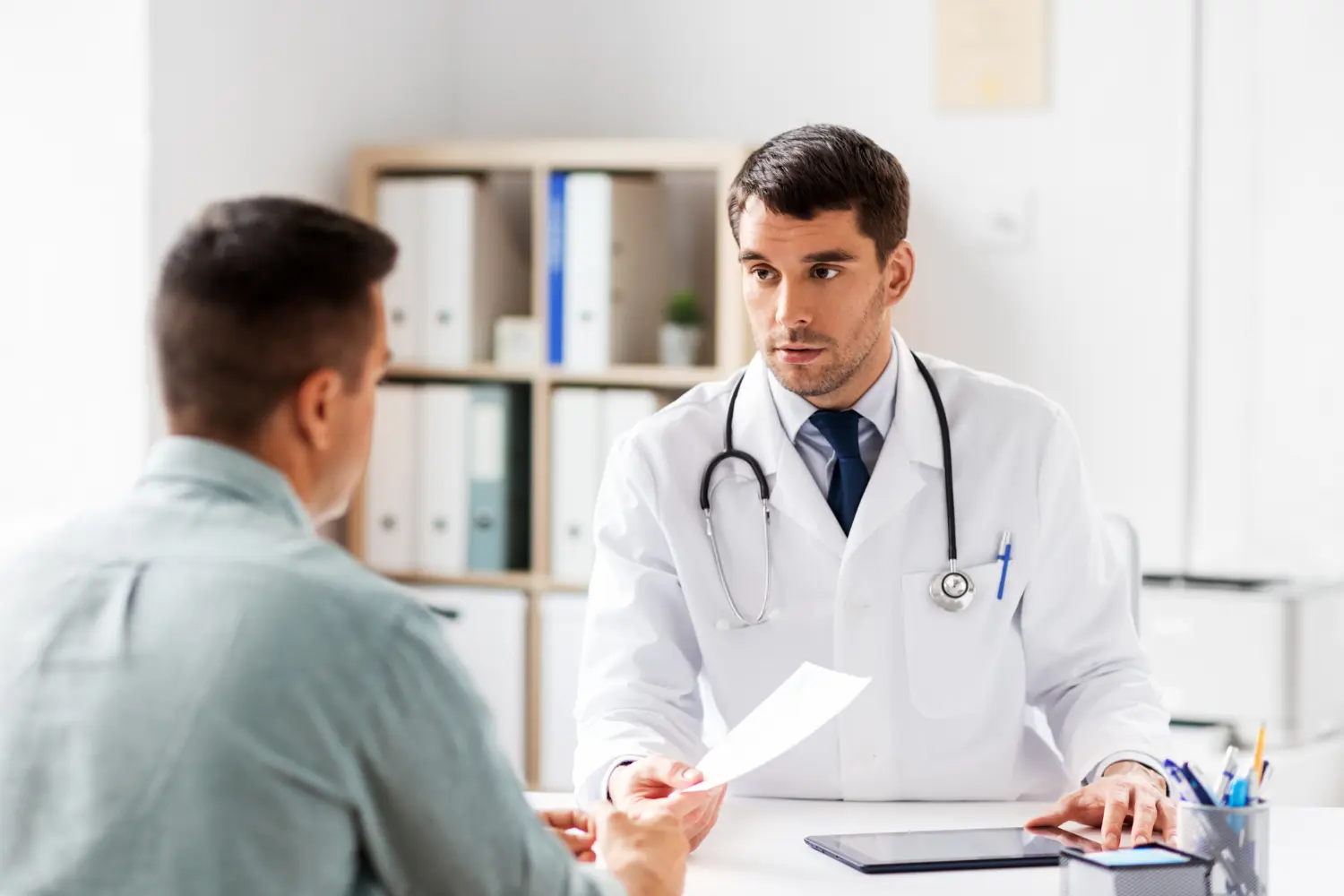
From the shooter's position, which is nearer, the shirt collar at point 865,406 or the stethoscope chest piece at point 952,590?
the stethoscope chest piece at point 952,590

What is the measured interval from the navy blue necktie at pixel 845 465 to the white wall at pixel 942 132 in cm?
148

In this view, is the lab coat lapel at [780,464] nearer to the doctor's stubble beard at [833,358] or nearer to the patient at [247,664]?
the doctor's stubble beard at [833,358]

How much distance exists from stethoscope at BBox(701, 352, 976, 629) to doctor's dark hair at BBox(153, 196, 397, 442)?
2.67ft

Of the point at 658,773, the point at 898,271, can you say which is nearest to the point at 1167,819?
the point at 658,773

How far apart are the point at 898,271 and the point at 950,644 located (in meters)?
0.46

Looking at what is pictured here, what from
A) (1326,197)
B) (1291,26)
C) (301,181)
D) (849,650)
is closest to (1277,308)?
(1326,197)

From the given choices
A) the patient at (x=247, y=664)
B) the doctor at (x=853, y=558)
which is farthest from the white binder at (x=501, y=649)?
the patient at (x=247, y=664)

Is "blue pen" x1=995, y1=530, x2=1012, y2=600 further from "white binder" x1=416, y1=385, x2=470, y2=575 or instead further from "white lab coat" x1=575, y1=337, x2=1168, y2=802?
"white binder" x1=416, y1=385, x2=470, y2=575

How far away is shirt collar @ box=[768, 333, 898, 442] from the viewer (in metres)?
1.85

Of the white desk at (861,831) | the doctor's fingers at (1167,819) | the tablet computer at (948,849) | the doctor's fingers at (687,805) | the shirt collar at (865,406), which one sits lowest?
the white desk at (861,831)

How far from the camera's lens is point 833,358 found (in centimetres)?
180

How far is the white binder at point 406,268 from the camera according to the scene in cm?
322

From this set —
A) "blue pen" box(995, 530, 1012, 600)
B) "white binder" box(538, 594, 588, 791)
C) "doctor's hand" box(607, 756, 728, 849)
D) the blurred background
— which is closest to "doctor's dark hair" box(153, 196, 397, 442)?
"doctor's hand" box(607, 756, 728, 849)

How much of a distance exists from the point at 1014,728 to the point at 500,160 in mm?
1822
